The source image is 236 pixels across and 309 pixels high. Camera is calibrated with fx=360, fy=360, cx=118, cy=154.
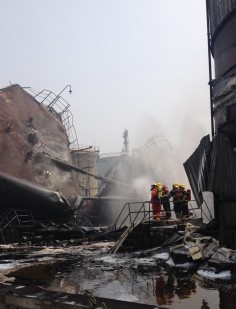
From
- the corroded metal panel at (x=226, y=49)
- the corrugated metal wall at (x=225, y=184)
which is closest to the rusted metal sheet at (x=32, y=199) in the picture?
the corrugated metal wall at (x=225, y=184)

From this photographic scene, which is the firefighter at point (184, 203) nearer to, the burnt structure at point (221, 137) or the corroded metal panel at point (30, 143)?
the burnt structure at point (221, 137)

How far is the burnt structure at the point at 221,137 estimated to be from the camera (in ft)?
29.0

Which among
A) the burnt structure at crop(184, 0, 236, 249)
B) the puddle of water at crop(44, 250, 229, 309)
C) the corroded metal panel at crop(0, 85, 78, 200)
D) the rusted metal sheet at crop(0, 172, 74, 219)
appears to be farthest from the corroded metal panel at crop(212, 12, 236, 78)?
the corroded metal panel at crop(0, 85, 78, 200)

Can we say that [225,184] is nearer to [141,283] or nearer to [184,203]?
[141,283]

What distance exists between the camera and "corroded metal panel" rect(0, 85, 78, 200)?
19156 mm

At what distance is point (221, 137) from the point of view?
8.97 metres

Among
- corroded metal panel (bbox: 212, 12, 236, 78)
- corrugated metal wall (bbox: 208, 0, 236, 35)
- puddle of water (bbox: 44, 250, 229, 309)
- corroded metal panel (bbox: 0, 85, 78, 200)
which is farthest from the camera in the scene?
corroded metal panel (bbox: 0, 85, 78, 200)

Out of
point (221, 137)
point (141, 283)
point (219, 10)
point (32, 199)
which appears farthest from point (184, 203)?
point (141, 283)

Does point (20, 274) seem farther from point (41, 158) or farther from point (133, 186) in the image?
point (133, 186)

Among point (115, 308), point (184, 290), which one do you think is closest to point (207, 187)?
point (184, 290)

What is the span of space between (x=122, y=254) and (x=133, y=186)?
19.4 meters

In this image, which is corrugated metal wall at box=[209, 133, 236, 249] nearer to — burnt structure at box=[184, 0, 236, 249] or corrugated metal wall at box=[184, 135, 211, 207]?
burnt structure at box=[184, 0, 236, 249]

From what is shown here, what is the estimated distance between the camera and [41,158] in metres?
20.5

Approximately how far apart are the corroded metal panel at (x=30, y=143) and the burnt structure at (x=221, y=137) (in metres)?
10.9
